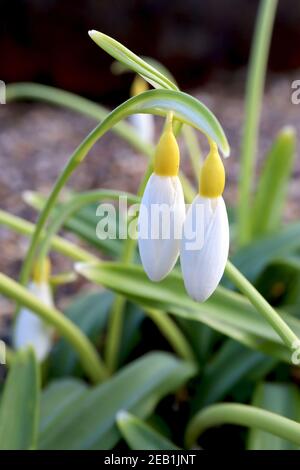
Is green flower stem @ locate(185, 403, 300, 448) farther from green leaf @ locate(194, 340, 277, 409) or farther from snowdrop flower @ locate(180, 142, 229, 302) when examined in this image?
snowdrop flower @ locate(180, 142, 229, 302)

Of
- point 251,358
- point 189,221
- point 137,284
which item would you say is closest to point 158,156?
point 189,221

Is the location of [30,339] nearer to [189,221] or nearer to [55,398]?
[55,398]

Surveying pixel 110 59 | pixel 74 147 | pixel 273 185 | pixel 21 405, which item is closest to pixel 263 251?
pixel 273 185

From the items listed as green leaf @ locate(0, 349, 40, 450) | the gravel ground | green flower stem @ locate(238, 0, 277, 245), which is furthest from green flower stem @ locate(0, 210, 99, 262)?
the gravel ground

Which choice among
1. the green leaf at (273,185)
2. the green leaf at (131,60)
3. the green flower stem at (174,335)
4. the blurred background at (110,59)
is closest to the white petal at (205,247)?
the green leaf at (131,60)

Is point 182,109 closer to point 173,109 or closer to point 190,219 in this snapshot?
point 173,109

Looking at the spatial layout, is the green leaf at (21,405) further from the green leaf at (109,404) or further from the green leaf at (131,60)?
the green leaf at (131,60)
